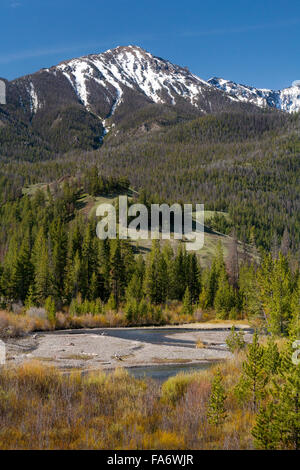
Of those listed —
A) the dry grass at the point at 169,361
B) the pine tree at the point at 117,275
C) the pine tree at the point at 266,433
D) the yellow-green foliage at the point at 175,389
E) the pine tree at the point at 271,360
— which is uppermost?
the pine tree at the point at 117,275

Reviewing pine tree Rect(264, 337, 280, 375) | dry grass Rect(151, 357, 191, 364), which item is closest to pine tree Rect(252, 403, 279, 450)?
pine tree Rect(264, 337, 280, 375)

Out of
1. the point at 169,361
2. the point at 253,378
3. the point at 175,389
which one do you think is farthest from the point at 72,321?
the point at 253,378

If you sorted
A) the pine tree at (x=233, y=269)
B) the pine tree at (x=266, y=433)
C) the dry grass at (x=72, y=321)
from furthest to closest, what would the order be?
1. the pine tree at (x=233, y=269)
2. the dry grass at (x=72, y=321)
3. the pine tree at (x=266, y=433)

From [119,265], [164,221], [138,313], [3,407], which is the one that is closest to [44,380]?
[3,407]

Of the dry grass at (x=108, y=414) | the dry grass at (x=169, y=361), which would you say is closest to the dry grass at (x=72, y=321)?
the dry grass at (x=169, y=361)

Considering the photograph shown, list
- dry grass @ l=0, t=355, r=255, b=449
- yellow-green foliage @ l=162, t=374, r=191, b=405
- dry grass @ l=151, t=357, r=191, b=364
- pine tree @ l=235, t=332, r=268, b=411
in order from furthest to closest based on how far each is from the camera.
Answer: dry grass @ l=151, t=357, r=191, b=364 < yellow-green foliage @ l=162, t=374, r=191, b=405 < pine tree @ l=235, t=332, r=268, b=411 < dry grass @ l=0, t=355, r=255, b=449

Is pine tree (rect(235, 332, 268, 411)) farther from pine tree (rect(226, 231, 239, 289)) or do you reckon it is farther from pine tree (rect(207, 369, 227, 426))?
pine tree (rect(226, 231, 239, 289))

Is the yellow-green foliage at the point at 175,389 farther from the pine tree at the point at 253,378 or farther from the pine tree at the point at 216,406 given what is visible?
the pine tree at the point at 216,406

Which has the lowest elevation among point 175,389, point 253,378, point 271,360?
point 175,389

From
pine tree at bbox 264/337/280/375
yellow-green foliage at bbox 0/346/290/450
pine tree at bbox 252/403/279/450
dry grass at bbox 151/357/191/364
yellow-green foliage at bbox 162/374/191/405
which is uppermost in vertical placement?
pine tree at bbox 264/337/280/375

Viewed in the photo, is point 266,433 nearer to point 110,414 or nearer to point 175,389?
point 110,414

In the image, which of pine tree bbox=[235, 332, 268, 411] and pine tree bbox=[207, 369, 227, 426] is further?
pine tree bbox=[235, 332, 268, 411]
